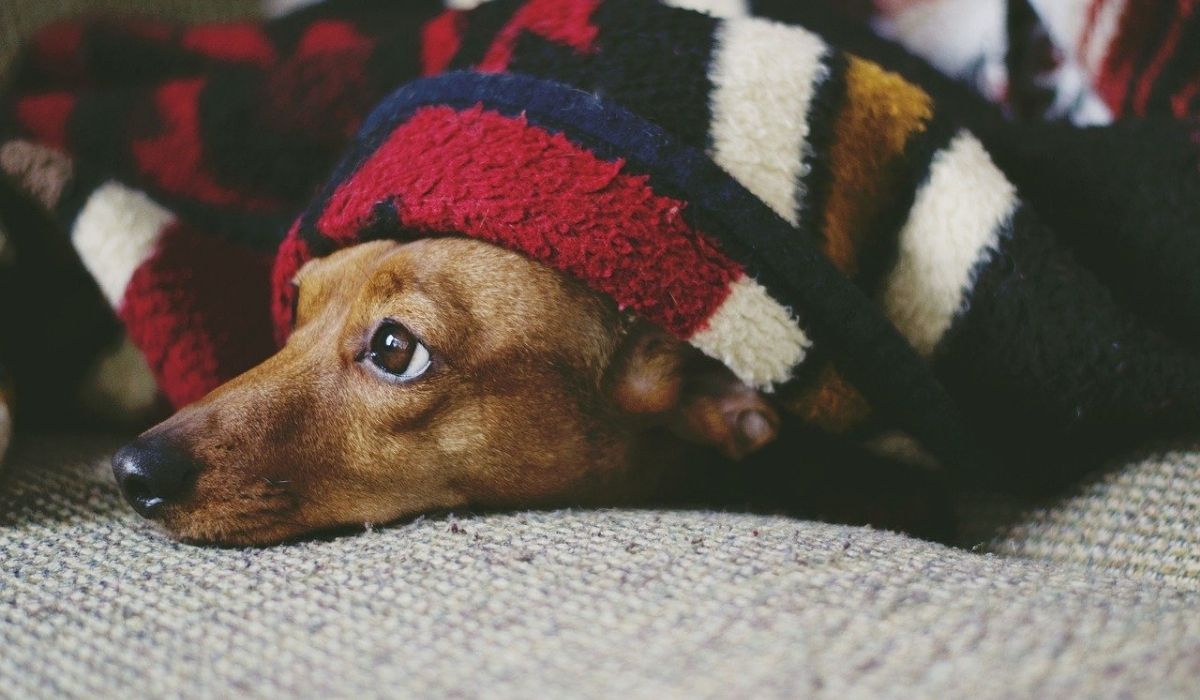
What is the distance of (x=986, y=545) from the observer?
121cm

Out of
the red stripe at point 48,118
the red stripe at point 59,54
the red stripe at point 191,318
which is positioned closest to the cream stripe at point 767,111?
the red stripe at point 191,318

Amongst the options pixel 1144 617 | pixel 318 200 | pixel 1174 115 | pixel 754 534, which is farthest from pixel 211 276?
pixel 1174 115

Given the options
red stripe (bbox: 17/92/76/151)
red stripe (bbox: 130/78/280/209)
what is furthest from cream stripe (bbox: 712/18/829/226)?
red stripe (bbox: 17/92/76/151)

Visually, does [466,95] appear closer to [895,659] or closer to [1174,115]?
[895,659]

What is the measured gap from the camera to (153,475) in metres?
1.02

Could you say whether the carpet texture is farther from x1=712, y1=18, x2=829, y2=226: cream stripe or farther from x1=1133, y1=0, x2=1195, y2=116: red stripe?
x1=1133, y1=0, x2=1195, y2=116: red stripe

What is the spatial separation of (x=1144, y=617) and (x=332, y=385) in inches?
32.7

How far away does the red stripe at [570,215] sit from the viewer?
41.1 inches

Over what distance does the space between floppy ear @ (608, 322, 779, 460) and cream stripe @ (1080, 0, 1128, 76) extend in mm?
797

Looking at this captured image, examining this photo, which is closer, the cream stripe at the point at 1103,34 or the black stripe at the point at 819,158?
the black stripe at the point at 819,158


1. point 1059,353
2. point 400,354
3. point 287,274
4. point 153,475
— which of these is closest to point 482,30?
point 287,274

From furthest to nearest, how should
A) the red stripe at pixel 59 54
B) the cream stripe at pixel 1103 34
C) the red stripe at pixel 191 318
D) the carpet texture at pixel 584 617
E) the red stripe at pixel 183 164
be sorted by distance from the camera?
the red stripe at pixel 59 54, the red stripe at pixel 183 164, the cream stripe at pixel 1103 34, the red stripe at pixel 191 318, the carpet texture at pixel 584 617

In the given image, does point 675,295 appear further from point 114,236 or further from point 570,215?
point 114,236

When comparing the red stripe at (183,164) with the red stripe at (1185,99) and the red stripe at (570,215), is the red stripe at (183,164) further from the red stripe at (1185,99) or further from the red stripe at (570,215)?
the red stripe at (1185,99)
